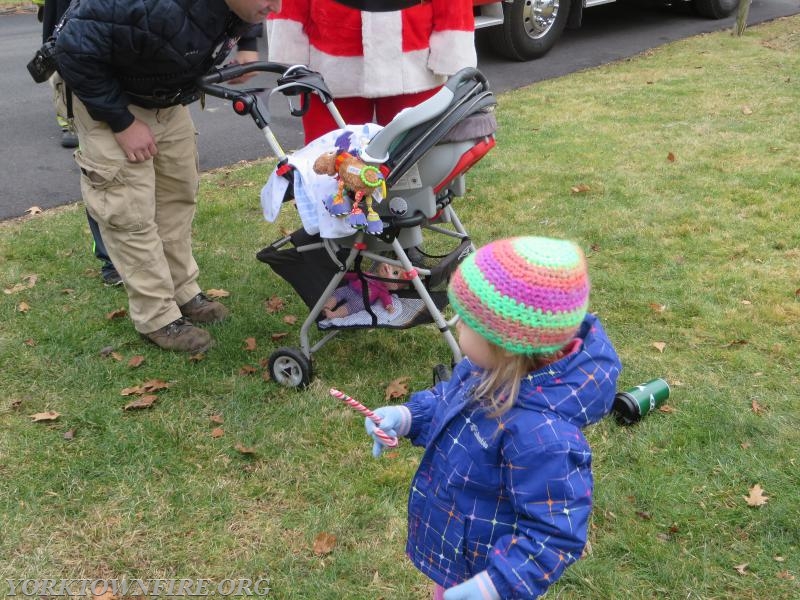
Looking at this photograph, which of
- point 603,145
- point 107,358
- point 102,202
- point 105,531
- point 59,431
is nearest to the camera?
point 105,531

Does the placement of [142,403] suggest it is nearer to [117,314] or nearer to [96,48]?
[117,314]

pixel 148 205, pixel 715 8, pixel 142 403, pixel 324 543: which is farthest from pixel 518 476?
pixel 715 8

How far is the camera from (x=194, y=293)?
437 centimetres

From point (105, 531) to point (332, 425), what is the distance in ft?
3.29

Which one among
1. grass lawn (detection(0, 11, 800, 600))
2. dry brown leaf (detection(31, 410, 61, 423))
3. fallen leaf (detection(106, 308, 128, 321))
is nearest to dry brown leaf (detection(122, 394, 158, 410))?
grass lawn (detection(0, 11, 800, 600))

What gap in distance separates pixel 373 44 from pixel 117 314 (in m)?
1.98

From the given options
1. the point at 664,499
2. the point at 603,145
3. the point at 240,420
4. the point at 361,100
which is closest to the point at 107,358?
the point at 240,420

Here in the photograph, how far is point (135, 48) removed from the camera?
10.8ft

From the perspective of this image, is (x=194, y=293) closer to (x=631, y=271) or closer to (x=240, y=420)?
(x=240, y=420)

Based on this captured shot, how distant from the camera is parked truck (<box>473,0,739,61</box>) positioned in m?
9.30

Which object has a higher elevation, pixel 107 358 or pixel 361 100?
pixel 361 100

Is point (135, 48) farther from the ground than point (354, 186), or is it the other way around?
point (135, 48)

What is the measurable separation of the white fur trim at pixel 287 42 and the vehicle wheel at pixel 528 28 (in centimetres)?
602

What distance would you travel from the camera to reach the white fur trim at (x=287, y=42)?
4.05 m
